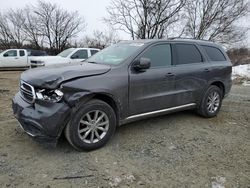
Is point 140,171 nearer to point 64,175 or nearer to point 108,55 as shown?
point 64,175

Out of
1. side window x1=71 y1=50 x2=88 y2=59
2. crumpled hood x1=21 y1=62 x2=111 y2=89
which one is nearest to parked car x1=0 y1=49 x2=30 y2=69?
side window x1=71 y1=50 x2=88 y2=59

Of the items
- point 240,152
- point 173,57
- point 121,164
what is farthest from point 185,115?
point 121,164

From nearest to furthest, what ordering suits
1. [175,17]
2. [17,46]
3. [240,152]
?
[240,152], [175,17], [17,46]

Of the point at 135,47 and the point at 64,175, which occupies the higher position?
the point at 135,47

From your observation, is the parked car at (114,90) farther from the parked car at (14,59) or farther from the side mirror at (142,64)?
the parked car at (14,59)

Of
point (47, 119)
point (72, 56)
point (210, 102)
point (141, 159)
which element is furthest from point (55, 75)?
point (72, 56)

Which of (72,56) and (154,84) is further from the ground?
(72,56)

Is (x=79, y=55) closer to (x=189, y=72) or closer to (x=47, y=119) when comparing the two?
(x=189, y=72)

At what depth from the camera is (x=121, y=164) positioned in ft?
10.9

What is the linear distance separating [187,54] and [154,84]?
1244 mm

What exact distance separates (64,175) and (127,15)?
79.6 feet

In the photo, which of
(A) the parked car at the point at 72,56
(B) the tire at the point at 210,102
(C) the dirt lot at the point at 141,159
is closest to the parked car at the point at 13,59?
(A) the parked car at the point at 72,56

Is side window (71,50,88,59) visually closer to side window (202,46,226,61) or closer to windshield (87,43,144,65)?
windshield (87,43,144,65)

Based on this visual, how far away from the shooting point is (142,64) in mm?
3916
